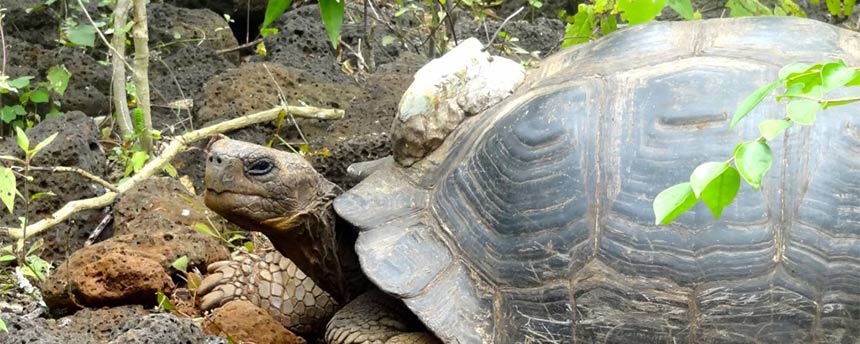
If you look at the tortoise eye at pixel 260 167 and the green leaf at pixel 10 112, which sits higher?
the tortoise eye at pixel 260 167

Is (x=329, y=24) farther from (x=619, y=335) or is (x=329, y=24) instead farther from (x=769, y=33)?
(x=769, y=33)

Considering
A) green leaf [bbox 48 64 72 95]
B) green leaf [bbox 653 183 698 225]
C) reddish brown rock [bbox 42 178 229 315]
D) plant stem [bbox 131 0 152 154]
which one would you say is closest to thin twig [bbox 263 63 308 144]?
plant stem [bbox 131 0 152 154]

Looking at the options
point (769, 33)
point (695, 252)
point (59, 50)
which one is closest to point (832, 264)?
point (695, 252)

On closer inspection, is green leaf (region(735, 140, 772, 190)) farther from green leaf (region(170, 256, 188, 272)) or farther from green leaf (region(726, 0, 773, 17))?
green leaf (region(726, 0, 773, 17))

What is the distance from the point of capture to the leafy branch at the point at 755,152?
1464 mm

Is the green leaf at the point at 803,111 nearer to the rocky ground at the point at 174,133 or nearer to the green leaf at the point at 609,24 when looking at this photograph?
the rocky ground at the point at 174,133

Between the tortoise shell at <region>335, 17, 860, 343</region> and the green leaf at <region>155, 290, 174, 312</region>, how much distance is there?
64 centimetres

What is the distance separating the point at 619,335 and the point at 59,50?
3.80 meters

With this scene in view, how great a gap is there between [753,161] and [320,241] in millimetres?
1999

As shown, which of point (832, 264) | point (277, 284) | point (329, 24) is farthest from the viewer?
point (277, 284)

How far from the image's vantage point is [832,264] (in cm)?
269

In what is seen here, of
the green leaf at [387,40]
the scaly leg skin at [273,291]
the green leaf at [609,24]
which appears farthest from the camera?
the green leaf at [387,40]

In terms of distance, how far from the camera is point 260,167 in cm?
315

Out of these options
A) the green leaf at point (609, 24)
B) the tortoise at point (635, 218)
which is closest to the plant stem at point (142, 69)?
the tortoise at point (635, 218)
